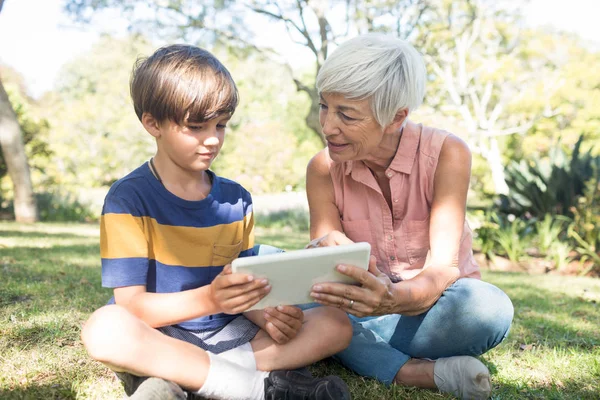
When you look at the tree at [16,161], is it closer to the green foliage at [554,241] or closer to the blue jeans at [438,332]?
the green foliage at [554,241]

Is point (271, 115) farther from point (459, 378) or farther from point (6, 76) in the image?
point (459, 378)

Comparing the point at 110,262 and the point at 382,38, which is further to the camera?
the point at 382,38

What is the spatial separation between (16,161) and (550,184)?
8.31 meters

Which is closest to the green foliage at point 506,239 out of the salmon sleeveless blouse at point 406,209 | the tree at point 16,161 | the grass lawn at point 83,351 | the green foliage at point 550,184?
the green foliage at point 550,184

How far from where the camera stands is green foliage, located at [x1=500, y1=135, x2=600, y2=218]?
301 inches

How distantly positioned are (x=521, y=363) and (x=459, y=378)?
68 cm

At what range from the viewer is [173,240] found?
2020 millimetres

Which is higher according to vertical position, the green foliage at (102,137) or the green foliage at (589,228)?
the green foliage at (589,228)

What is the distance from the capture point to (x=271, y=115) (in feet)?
102

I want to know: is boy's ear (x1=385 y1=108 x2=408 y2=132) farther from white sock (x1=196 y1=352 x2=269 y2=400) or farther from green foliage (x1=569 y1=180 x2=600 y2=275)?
green foliage (x1=569 y1=180 x2=600 y2=275)

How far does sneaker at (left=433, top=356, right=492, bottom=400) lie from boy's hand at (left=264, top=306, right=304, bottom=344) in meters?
0.56

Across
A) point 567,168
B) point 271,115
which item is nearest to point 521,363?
point 567,168

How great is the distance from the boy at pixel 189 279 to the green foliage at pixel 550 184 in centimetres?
611

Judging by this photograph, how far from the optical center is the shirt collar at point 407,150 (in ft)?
7.70
